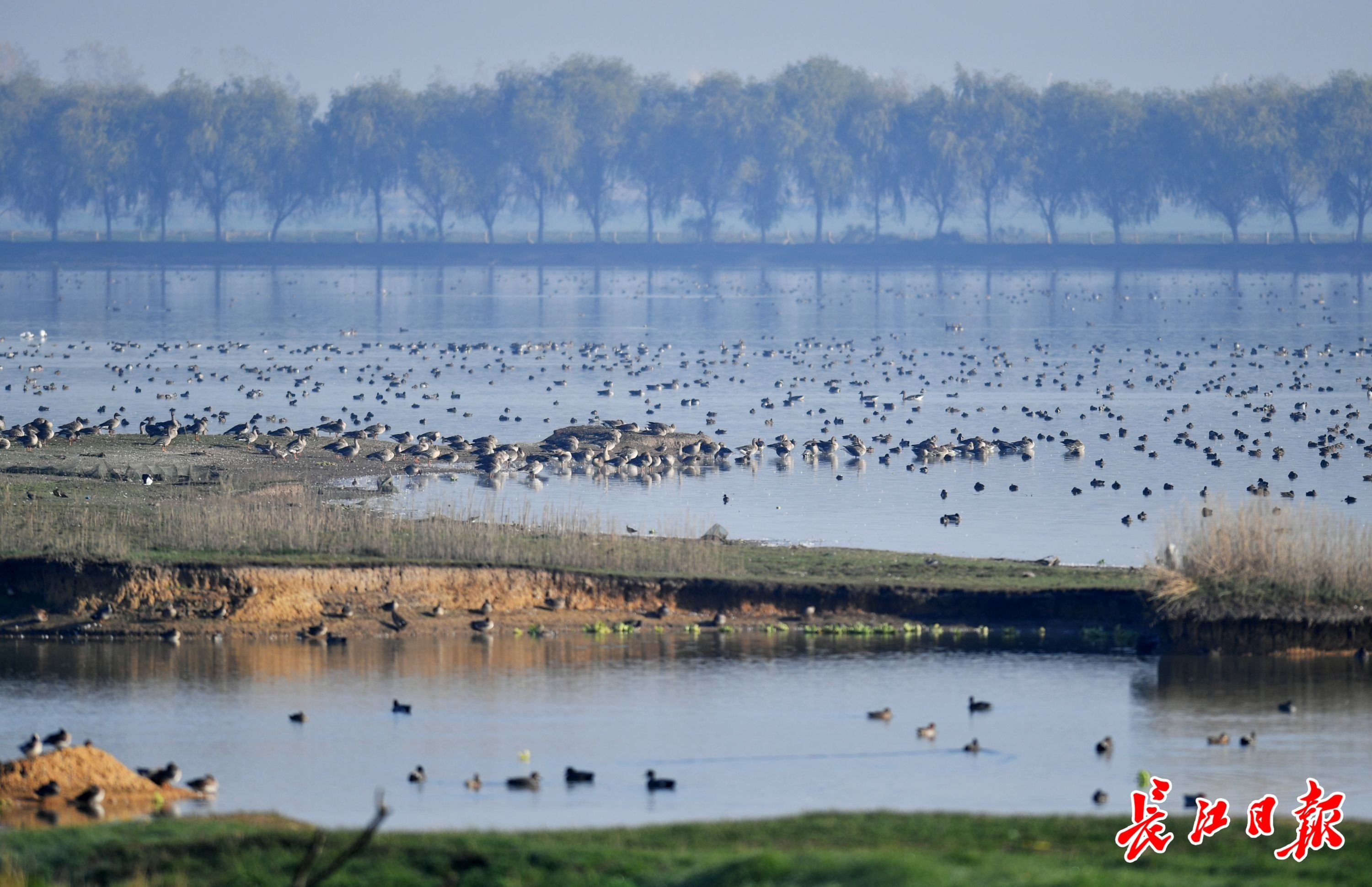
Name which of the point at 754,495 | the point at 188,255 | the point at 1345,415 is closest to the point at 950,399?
the point at 1345,415

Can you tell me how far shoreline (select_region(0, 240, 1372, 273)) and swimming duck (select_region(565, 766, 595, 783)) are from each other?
162 metres

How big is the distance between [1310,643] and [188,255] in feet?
540

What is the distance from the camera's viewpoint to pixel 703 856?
772 inches

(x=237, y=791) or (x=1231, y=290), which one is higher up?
(x=1231, y=290)

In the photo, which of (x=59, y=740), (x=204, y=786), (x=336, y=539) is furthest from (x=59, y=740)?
(x=336, y=539)

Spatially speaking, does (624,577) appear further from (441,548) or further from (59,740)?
(59,740)

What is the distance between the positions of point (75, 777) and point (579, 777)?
20.8ft

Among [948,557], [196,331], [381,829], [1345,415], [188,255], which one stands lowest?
[381,829]

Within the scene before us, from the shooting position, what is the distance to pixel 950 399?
259 ft

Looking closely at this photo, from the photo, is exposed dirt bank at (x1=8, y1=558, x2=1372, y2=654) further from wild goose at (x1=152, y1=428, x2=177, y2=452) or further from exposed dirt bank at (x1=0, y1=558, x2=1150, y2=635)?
wild goose at (x1=152, y1=428, x2=177, y2=452)

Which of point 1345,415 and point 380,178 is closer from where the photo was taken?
point 1345,415

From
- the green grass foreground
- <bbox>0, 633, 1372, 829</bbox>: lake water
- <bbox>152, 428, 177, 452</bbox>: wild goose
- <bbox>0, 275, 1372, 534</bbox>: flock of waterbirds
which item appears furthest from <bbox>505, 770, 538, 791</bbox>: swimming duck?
<bbox>152, 428, 177, 452</bbox>: wild goose

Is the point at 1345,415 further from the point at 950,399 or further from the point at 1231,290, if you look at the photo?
the point at 1231,290

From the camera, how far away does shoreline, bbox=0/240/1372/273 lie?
185 meters
